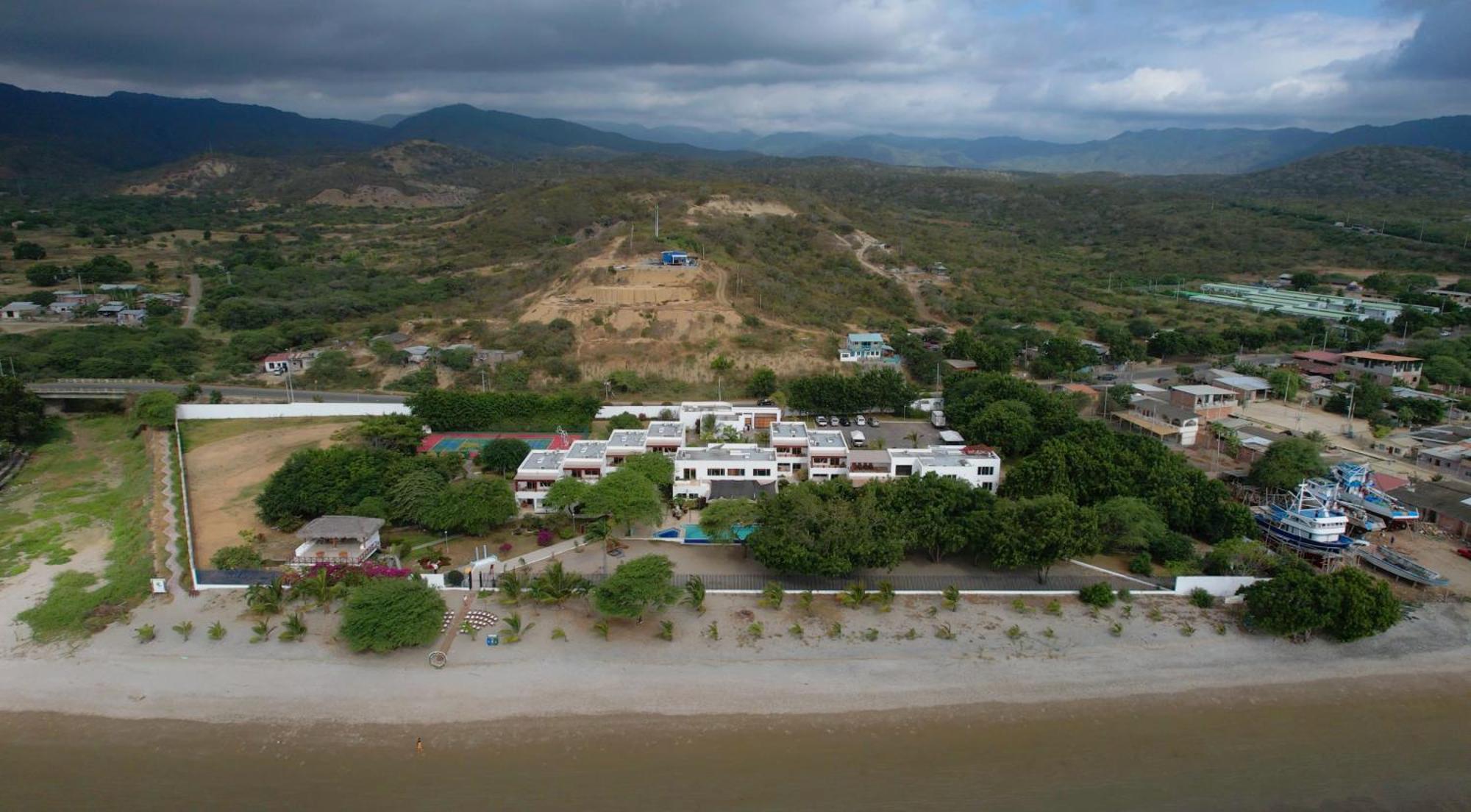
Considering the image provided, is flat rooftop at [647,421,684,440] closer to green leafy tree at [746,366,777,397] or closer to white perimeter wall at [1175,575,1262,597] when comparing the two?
green leafy tree at [746,366,777,397]

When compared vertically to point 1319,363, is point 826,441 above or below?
below

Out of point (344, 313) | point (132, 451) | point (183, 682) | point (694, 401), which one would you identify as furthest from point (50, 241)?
point (183, 682)

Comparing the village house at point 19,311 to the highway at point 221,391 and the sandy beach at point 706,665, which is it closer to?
the highway at point 221,391

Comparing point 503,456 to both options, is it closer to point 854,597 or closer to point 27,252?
point 854,597

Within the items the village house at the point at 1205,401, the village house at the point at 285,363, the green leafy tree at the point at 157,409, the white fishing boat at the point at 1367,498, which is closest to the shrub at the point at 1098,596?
the white fishing boat at the point at 1367,498

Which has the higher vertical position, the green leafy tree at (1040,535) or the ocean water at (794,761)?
the green leafy tree at (1040,535)

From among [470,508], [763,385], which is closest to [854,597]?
[470,508]
